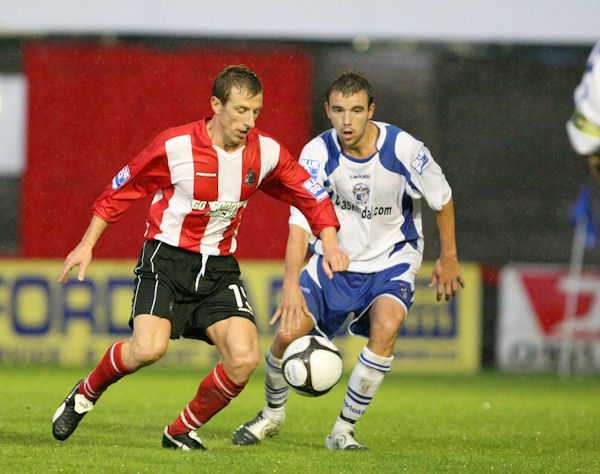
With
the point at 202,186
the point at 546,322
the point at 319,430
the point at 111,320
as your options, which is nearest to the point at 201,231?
the point at 202,186

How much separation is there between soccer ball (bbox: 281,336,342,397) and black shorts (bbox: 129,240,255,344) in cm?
32

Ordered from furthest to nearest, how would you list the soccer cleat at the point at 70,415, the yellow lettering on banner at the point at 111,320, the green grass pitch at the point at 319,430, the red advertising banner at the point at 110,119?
the red advertising banner at the point at 110,119 → the yellow lettering on banner at the point at 111,320 → the soccer cleat at the point at 70,415 → the green grass pitch at the point at 319,430

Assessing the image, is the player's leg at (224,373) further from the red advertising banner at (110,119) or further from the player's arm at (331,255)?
the red advertising banner at (110,119)

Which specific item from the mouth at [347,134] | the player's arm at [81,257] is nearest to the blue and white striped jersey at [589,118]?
the mouth at [347,134]

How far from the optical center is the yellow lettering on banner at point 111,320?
11977mm

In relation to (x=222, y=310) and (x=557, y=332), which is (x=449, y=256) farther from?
(x=557, y=332)

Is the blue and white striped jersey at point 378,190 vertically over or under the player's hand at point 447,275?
over

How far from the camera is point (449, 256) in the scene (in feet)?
19.9

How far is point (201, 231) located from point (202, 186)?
0.85 feet

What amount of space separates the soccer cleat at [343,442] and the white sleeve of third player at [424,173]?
1.40 m

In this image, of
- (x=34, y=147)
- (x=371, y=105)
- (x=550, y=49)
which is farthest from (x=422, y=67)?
(x=371, y=105)

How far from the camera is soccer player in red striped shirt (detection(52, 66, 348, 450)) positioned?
5484 millimetres

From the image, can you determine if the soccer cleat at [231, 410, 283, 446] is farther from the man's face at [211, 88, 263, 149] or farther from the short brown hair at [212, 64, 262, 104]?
the short brown hair at [212, 64, 262, 104]

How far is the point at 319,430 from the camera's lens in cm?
688
